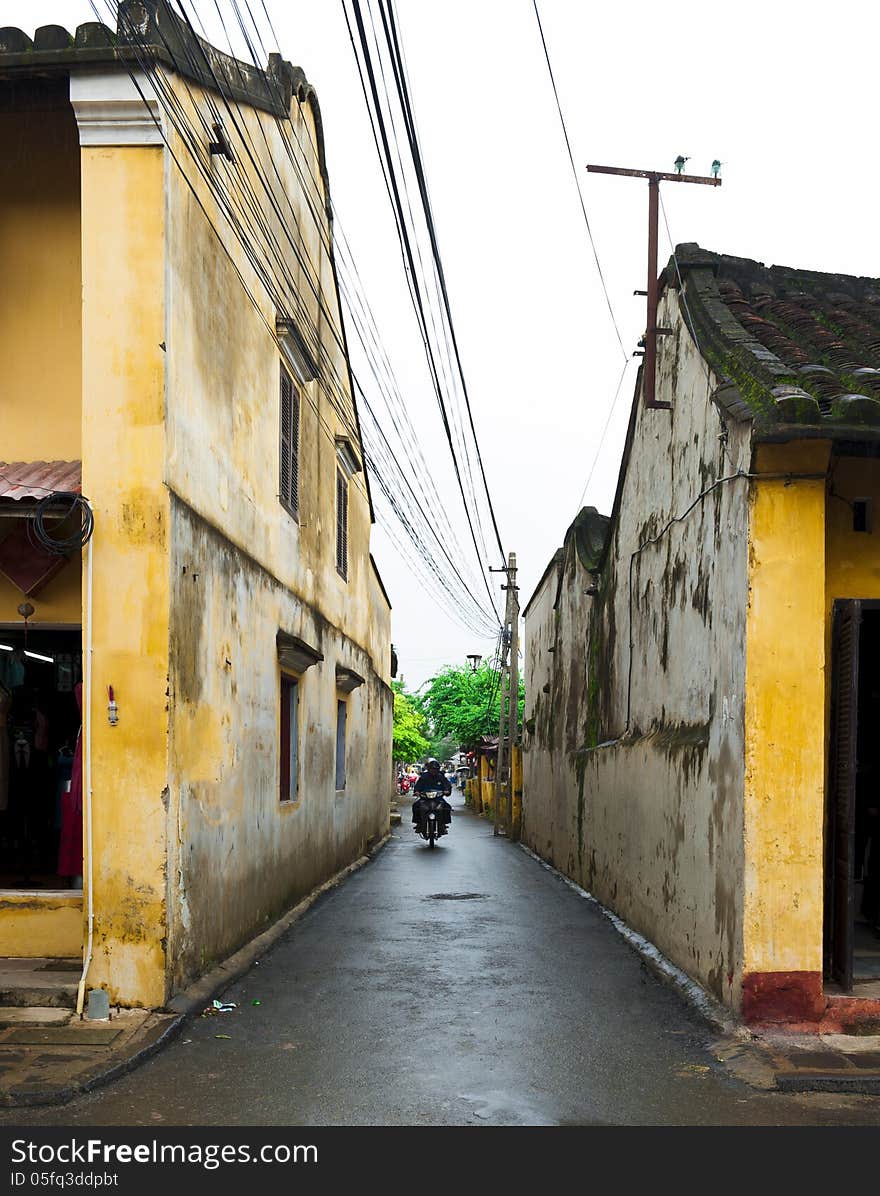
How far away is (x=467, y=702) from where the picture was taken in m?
50.9

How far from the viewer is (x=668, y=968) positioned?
8.50 metres

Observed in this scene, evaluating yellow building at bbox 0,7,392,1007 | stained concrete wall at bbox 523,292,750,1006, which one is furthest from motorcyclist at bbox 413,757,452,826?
yellow building at bbox 0,7,392,1007

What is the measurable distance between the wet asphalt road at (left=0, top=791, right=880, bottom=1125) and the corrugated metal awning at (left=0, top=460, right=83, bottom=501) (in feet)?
11.4

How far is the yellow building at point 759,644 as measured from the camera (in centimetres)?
668

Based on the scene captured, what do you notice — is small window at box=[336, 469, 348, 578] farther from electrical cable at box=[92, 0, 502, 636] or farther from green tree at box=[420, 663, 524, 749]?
green tree at box=[420, 663, 524, 749]

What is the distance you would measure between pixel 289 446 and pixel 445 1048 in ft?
23.1

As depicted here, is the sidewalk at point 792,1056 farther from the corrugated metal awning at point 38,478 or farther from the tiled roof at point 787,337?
the corrugated metal awning at point 38,478

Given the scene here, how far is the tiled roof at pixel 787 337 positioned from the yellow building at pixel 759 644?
0.02 meters

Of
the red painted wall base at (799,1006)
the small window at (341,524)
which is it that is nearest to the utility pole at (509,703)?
the small window at (341,524)

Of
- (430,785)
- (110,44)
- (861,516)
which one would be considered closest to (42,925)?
(110,44)

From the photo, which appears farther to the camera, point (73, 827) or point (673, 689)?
point (673, 689)

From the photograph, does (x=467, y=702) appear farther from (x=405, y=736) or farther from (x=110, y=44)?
(x=110, y=44)

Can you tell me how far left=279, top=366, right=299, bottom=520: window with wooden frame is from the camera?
1144cm

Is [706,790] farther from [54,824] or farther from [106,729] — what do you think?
[54,824]
